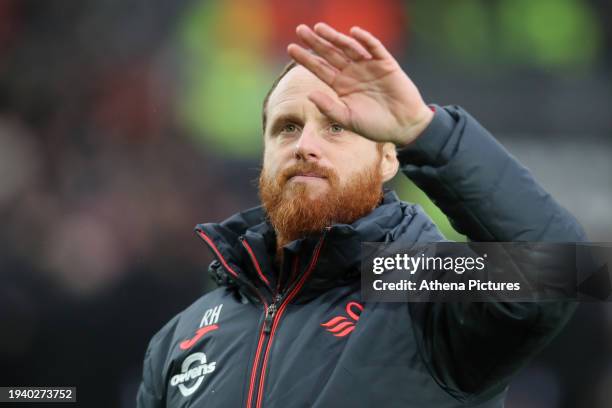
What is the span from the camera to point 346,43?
1321mm

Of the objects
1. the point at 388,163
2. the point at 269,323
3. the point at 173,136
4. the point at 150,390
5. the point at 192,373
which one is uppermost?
the point at 388,163

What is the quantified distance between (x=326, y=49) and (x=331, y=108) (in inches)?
3.9

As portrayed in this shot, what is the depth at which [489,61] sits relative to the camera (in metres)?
4.20

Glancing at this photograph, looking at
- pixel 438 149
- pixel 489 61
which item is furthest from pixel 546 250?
pixel 489 61

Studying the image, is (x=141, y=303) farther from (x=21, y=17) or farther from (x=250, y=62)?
(x=21, y=17)

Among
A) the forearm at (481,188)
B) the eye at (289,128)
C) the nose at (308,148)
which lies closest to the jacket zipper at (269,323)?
the nose at (308,148)

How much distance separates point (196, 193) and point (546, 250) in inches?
114

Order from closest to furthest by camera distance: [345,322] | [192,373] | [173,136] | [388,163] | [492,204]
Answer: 1. [492,204]
2. [345,322]
3. [192,373]
4. [388,163]
5. [173,136]

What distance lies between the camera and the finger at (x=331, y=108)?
134 cm

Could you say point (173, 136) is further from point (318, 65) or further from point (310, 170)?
point (318, 65)

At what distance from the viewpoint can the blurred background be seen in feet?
12.4

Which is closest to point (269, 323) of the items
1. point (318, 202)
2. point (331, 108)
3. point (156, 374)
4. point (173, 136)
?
point (318, 202)

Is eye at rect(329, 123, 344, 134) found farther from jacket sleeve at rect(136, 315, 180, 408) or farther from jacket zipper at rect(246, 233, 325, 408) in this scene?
jacket sleeve at rect(136, 315, 180, 408)

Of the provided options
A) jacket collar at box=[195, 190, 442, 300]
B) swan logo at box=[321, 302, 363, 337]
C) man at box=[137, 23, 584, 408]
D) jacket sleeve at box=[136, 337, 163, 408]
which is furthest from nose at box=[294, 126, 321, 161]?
jacket sleeve at box=[136, 337, 163, 408]
